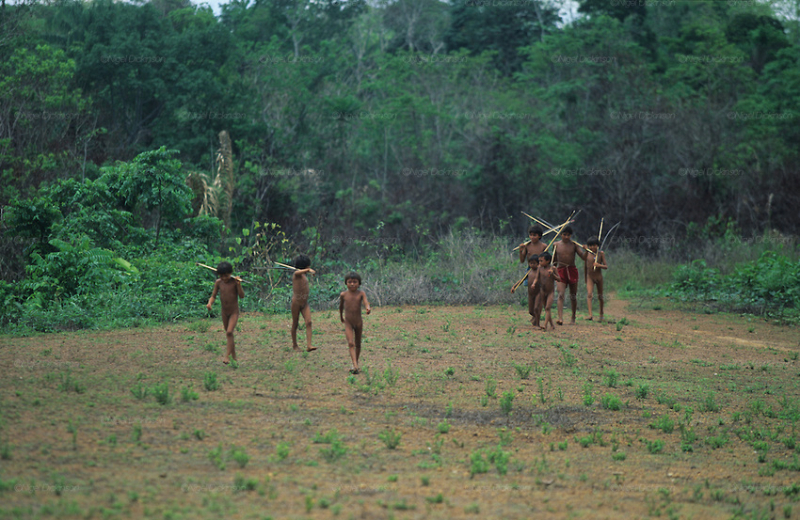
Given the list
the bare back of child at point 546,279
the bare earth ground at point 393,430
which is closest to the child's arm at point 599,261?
the bare back of child at point 546,279

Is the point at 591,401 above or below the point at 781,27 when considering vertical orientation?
below

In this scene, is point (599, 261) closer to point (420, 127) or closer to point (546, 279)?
point (546, 279)

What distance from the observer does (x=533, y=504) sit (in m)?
5.02

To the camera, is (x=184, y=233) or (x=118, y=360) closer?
(x=118, y=360)

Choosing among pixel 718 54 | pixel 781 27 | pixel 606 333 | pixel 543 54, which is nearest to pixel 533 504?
pixel 606 333

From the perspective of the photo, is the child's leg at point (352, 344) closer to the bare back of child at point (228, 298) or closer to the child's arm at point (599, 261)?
the bare back of child at point (228, 298)

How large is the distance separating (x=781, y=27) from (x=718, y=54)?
5.97 m

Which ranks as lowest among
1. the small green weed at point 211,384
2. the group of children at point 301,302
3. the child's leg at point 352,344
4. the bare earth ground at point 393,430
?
the bare earth ground at point 393,430

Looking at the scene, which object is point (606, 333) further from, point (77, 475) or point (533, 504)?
point (77, 475)

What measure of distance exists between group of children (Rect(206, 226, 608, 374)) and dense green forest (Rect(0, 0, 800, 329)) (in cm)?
360

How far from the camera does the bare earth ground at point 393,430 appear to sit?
4.90m

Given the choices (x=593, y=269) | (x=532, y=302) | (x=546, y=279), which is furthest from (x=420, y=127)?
(x=546, y=279)

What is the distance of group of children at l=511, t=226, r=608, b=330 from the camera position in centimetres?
1169

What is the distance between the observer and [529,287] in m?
11.8
